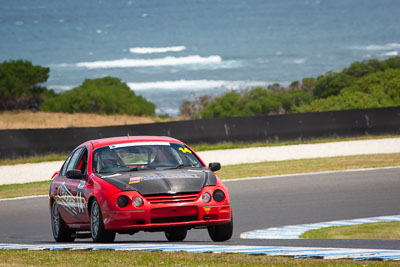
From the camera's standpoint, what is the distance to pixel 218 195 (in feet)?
29.9

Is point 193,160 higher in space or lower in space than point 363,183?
higher

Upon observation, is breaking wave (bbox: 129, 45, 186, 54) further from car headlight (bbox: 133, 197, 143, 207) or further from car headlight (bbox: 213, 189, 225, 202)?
car headlight (bbox: 133, 197, 143, 207)

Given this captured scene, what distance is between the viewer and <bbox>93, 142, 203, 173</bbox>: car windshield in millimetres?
9859

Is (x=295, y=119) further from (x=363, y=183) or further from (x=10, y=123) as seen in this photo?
(x=10, y=123)

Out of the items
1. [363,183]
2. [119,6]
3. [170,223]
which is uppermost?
[119,6]

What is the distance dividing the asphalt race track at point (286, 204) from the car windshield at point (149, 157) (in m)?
1.76

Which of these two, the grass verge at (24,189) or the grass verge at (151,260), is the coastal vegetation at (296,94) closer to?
the grass verge at (24,189)

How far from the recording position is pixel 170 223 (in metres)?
8.84

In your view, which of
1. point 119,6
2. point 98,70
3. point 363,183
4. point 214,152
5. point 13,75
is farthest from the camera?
point 119,6

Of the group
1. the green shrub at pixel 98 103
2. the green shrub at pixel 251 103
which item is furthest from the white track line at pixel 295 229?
the green shrub at pixel 251 103

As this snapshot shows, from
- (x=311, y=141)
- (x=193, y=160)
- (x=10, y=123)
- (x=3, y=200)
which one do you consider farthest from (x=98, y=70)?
(x=193, y=160)

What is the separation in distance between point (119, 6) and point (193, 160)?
171782mm

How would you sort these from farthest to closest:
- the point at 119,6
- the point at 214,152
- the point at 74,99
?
1. the point at 119,6
2. the point at 74,99
3. the point at 214,152

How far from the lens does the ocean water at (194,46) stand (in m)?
94.4
